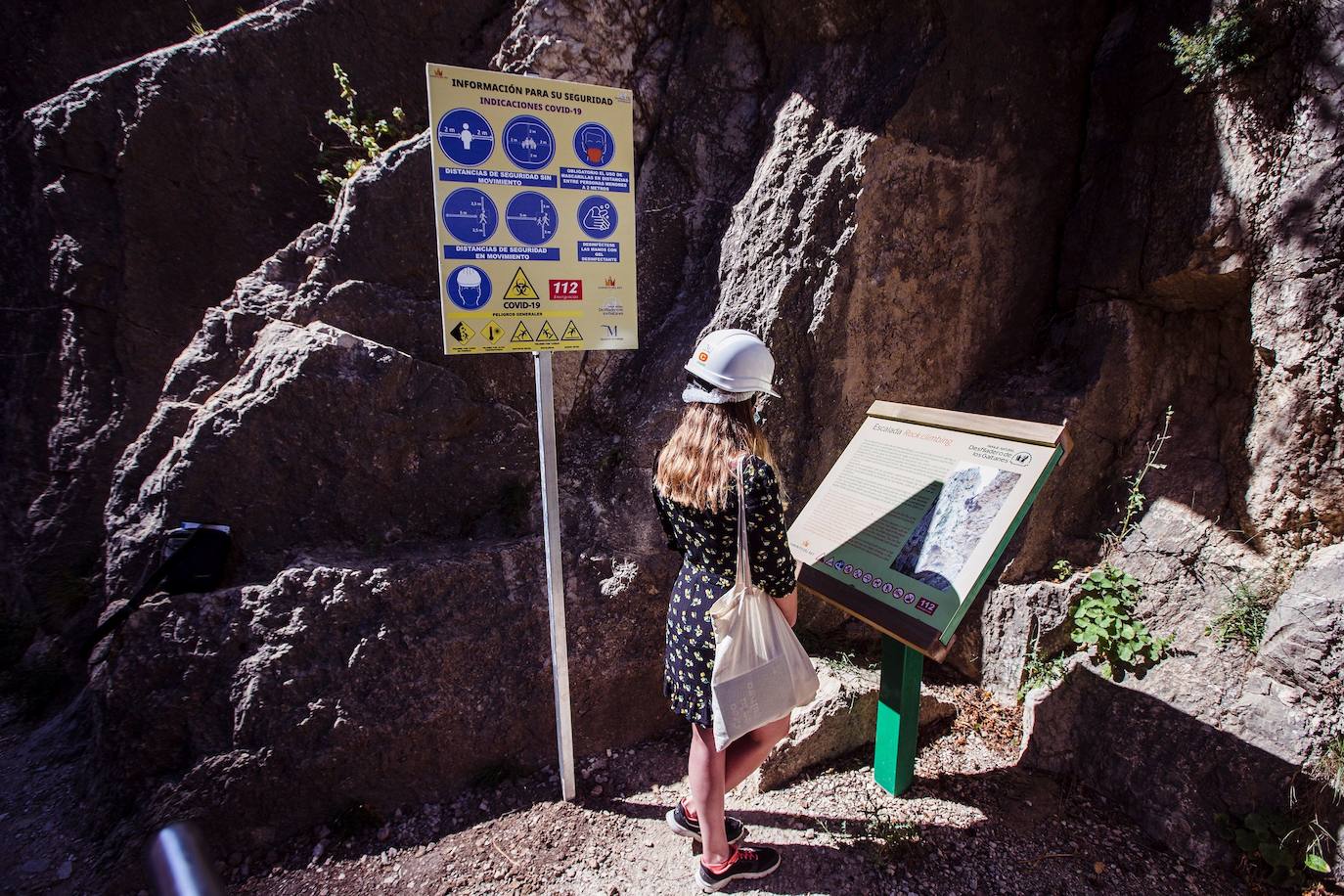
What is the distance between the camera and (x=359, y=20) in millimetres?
4430

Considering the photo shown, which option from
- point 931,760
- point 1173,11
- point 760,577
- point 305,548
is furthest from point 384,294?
point 1173,11

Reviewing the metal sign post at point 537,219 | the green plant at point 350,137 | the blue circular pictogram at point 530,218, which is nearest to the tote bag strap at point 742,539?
the metal sign post at point 537,219

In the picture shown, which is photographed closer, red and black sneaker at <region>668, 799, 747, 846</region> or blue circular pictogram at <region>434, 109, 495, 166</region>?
blue circular pictogram at <region>434, 109, 495, 166</region>

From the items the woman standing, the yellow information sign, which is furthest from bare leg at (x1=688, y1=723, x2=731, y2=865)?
the yellow information sign

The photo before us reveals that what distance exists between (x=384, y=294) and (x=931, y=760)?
3.67 meters

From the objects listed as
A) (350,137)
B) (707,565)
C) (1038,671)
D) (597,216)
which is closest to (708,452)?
(707,565)

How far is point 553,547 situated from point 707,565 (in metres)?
0.79

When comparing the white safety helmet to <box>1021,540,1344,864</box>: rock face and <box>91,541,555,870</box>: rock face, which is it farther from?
<box>1021,540,1344,864</box>: rock face

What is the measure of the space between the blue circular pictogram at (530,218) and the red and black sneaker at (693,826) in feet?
7.82

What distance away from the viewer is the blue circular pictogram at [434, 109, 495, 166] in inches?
93.5

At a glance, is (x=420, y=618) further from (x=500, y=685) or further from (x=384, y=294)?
(x=384, y=294)

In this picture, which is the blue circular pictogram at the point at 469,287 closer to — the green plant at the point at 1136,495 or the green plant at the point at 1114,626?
the green plant at the point at 1114,626

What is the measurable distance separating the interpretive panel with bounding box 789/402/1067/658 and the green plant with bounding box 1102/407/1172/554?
61.2 inches

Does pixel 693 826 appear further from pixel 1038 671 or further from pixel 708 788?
pixel 1038 671
